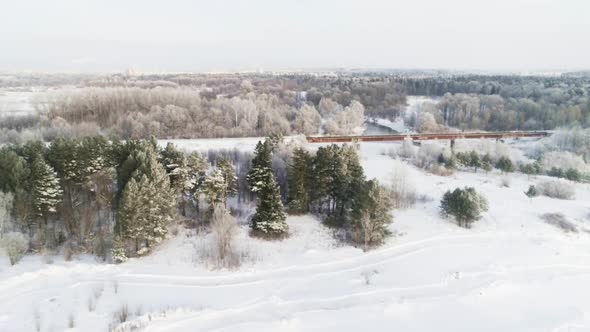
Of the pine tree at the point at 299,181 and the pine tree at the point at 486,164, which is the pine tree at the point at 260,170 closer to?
the pine tree at the point at 299,181

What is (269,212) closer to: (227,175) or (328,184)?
(227,175)

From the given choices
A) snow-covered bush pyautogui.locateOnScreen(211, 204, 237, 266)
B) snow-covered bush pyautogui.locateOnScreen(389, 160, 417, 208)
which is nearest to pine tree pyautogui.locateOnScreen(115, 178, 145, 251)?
snow-covered bush pyautogui.locateOnScreen(211, 204, 237, 266)

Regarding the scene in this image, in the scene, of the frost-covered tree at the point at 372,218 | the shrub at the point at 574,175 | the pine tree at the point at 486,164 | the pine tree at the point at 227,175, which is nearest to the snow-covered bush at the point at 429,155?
the pine tree at the point at 486,164

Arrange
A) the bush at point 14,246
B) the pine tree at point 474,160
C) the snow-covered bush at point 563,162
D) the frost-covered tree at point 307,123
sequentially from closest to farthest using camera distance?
the bush at point 14,246, the snow-covered bush at point 563,162, the pine tree at point 474,160, the frost-covered tree at point 307,123

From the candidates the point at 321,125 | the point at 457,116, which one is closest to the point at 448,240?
the point at 321,125

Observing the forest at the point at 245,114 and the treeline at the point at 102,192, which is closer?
the treeline at the point at 102,192

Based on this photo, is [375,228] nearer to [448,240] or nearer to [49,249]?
[448,240]
